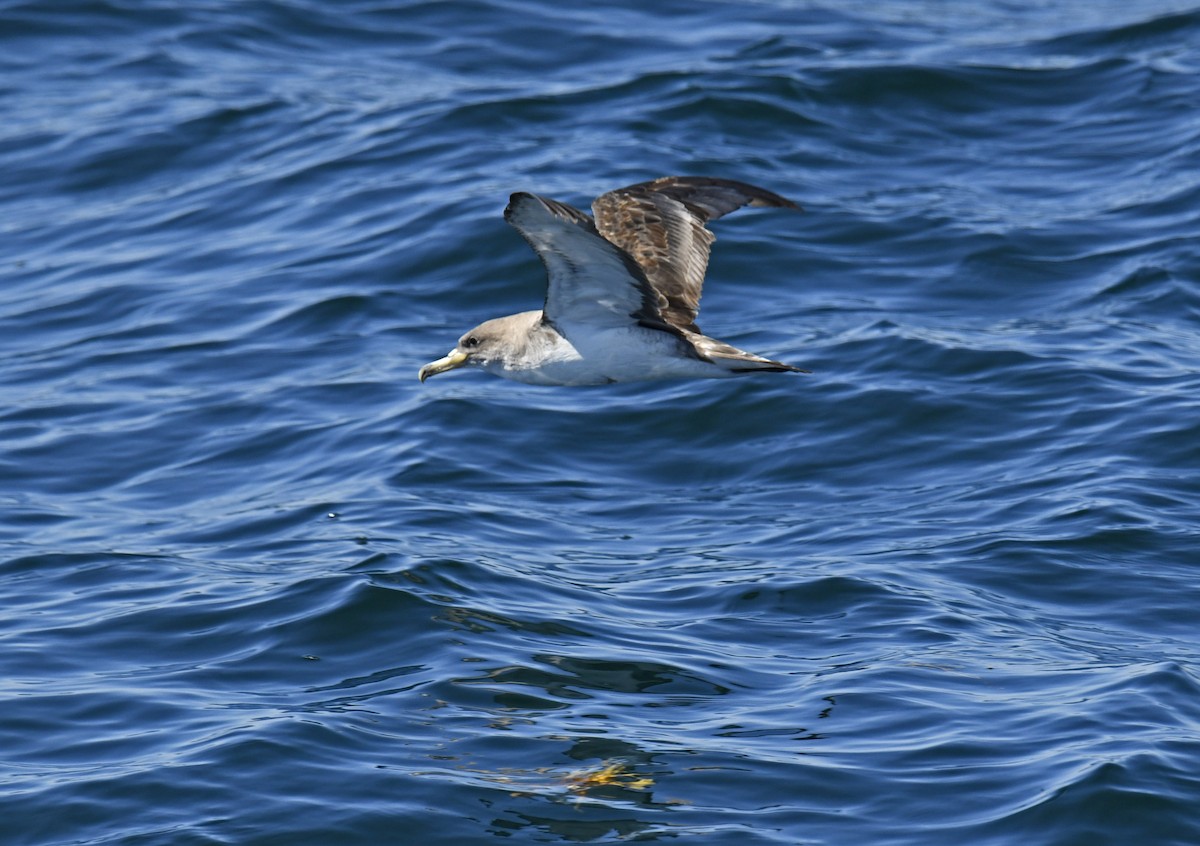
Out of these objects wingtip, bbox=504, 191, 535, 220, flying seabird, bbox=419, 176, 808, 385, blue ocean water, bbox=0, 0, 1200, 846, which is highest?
wingtip, bbox=504, 191, 535, 220

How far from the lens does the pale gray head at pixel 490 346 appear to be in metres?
8.76

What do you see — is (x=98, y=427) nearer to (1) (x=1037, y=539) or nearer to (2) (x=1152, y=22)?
(1) (x=1037, y=539)

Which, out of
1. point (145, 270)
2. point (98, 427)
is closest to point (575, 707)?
point (98, 427)

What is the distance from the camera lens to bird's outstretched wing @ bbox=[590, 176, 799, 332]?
8.63 metres

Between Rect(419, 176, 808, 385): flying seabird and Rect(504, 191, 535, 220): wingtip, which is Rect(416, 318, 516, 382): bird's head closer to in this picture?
Rect(419, 176, 808, 385): flying seabird

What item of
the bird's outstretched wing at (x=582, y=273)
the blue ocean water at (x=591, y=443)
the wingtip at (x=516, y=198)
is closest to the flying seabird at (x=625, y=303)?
the bird's outstretched wing at (x=582, y=273)

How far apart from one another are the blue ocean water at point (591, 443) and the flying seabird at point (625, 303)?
4.14ft

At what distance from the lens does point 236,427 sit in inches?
448

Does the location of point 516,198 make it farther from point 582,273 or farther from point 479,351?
point 479,351

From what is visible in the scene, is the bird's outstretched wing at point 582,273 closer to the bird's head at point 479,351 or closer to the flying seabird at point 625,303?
the flying seabird at point 625,303

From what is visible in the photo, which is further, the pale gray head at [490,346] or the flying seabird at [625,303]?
the pale gray head at [490,346]

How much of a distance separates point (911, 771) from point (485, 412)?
5.04 m

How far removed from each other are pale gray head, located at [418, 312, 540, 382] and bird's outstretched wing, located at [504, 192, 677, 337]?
44 centimetres

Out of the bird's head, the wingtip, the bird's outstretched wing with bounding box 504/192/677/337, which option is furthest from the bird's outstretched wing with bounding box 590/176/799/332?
the wingtip
